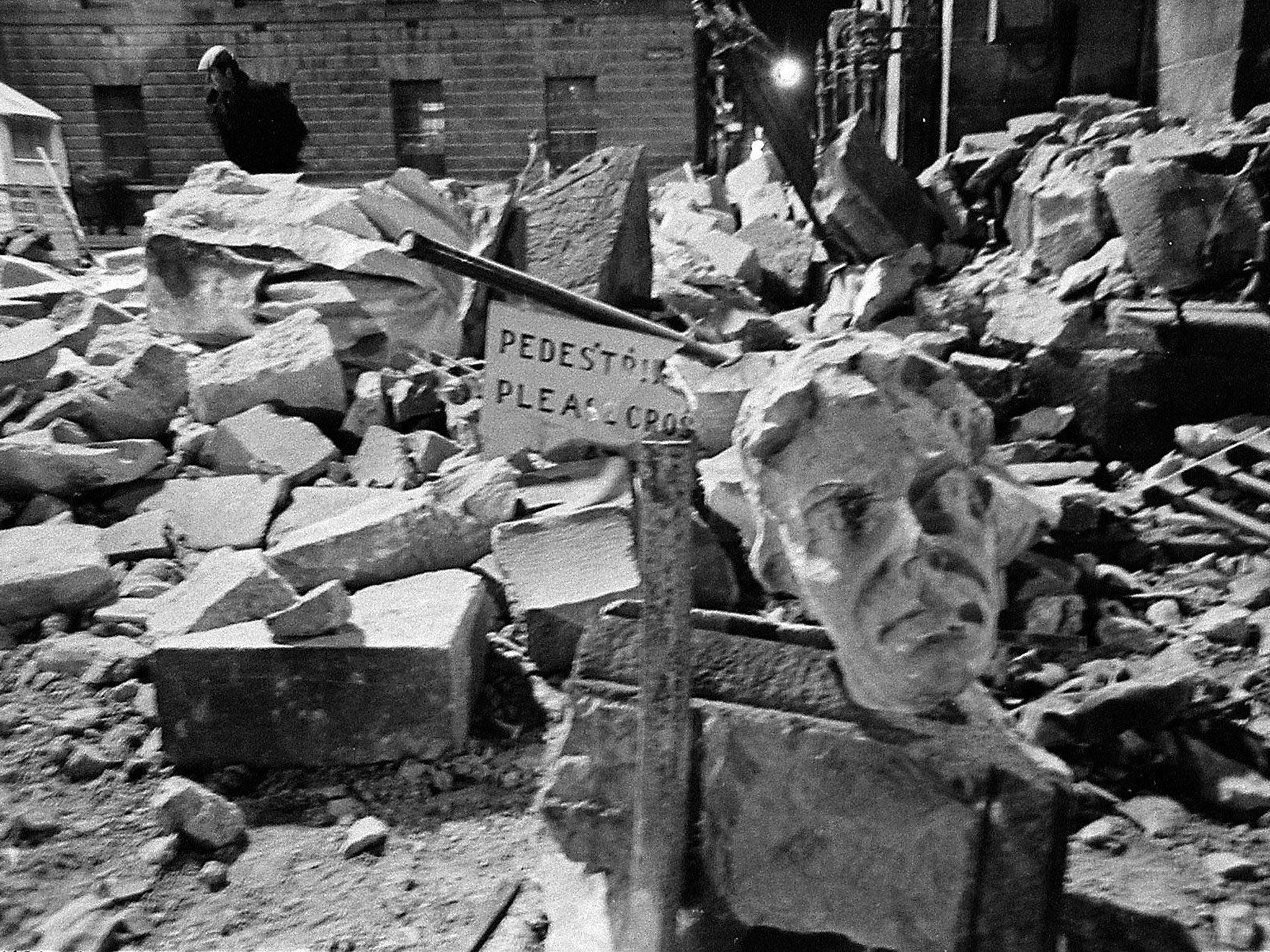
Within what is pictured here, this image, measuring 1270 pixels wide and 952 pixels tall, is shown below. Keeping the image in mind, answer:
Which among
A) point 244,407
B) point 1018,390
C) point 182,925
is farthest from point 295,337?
point 1018,390

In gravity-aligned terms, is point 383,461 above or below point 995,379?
below

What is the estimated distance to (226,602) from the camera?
9.80 feet

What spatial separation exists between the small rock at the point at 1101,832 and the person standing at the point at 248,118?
25.3 ft

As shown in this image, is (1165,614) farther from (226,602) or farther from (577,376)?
(226,602)

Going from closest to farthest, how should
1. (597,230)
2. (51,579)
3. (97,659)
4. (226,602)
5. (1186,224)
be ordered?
(226,602), (97,659), (51,579), (1186,224), (597,230)

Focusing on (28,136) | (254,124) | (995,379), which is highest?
(28,136)

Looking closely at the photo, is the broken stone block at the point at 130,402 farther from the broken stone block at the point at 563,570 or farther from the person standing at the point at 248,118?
the person standing at the point at 248,118

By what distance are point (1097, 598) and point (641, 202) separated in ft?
10.2

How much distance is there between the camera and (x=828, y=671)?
1704 mm

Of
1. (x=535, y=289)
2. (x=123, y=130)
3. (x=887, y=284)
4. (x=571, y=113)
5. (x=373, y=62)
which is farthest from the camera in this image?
(x=123, y=130)

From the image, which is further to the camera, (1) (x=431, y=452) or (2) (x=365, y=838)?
(1) (x=431, y=452)

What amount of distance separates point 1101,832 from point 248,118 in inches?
308

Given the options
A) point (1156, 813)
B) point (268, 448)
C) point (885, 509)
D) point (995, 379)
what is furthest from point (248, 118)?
point (1156, 813)

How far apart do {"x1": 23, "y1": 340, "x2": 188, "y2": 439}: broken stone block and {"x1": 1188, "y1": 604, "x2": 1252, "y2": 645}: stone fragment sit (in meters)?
4.31
